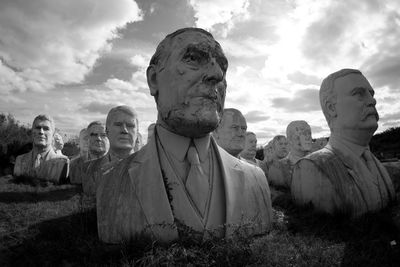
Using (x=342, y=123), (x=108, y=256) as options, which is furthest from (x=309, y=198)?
(x=108, y=256)

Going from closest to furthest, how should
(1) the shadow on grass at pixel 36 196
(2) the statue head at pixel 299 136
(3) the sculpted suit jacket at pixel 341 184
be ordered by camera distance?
(3) the sculpted suit jacket at pixel 341 184 → (1) the shadow on grass at pixel 36 196 → (2) the statue head at pixel 299 136

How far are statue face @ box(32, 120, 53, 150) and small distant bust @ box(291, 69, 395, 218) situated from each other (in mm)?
8516

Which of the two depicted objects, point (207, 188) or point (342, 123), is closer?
point (207, 188)

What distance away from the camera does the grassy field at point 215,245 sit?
11.2ft

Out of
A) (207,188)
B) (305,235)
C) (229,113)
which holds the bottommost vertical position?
(305,235)

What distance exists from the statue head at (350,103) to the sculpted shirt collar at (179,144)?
12.1 ft

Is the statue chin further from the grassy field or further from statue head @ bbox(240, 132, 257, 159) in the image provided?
statue head @ bbox(240, 132, 257, 159)

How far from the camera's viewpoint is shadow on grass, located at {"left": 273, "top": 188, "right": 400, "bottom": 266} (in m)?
4.06

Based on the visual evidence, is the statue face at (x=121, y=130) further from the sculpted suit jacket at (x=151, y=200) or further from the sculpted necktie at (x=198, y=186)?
the sculpted necktie at (x=198, y=186)

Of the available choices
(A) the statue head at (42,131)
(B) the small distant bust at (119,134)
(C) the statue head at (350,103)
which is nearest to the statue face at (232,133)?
(B) the small distant bust at (119,134)

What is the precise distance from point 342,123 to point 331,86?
32.8 inches

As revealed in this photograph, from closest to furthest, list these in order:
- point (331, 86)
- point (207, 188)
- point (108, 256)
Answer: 1. point (108, 256)
2. point (207, 188)
3. point (331, 86)

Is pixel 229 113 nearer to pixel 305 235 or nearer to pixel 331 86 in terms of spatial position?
pixel 331 86

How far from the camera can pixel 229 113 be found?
9906 mm
